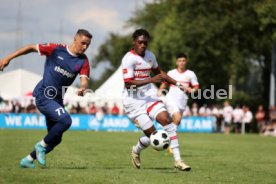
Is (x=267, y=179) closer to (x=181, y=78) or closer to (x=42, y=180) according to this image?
(x=42, y=180)

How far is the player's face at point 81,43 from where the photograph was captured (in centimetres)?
1300

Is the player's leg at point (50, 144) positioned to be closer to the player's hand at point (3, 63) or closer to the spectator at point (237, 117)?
the player's hand at point (3, 63)

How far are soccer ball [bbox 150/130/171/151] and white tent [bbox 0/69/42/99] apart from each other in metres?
44.0

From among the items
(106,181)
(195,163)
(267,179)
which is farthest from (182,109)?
(106,181)

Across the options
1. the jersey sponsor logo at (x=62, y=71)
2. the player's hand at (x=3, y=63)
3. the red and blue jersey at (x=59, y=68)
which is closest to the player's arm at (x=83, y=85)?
the red and blue jersey at (x=59, y=68)

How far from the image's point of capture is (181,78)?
20.4 meters

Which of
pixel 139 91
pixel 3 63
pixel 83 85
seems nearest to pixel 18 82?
pixel 139 91

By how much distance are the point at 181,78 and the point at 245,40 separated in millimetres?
42517

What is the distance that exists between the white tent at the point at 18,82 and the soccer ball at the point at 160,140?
43985mm

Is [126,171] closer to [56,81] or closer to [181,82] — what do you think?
[56,81]

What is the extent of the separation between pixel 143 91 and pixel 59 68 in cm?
190

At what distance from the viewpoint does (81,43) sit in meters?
13.0

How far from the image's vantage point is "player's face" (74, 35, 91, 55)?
13.0 meters

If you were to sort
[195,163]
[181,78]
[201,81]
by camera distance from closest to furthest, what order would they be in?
1. [195,163]
2. [181,78]
3. [201,81]
